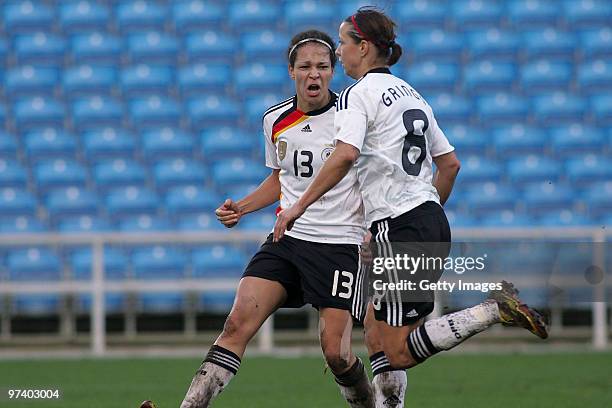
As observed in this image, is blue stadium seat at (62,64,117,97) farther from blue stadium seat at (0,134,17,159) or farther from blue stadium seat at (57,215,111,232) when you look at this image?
blue stadium seat at (57,215,111,232)

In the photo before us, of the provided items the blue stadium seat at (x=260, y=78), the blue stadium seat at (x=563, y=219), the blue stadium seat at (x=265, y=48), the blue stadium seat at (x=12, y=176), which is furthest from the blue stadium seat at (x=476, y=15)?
the blue stadium seat at (x=12, y=176)

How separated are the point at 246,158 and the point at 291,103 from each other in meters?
9.10

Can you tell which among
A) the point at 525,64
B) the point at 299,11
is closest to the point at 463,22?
the point at 525,64

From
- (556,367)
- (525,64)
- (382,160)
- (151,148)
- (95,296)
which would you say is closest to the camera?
(382,160)

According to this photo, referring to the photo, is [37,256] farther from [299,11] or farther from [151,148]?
[299,11]

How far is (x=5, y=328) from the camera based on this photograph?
42.9 ft

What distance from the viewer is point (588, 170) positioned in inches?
598

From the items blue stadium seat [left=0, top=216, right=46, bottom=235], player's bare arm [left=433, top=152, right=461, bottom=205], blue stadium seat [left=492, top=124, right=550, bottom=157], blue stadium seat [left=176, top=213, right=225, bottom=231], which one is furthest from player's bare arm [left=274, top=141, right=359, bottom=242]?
blue stadium seat [left=492, top=124, right=550, bottom=157]

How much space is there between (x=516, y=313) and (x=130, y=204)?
983 cm

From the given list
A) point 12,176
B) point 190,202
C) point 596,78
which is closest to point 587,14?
point 596,78

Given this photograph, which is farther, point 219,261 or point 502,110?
point 502,110

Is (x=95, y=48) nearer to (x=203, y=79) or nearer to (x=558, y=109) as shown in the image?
(x=203, y=79)

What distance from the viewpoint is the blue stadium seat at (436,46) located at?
16.7m

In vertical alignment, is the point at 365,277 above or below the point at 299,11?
below
